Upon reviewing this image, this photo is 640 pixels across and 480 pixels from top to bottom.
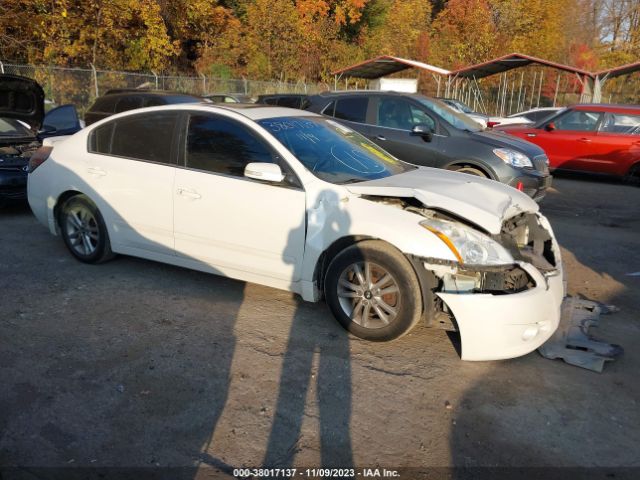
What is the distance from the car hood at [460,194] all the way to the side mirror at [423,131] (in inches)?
140

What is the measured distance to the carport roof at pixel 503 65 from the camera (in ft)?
75.0

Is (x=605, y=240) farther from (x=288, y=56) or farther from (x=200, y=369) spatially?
(x=288, y=56)

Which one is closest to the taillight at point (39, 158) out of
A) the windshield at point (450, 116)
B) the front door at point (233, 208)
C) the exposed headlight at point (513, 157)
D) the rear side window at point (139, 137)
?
the rear side window at point (139, 137)

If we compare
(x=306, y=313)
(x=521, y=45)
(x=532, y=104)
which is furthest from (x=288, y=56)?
(x=306, y=313)

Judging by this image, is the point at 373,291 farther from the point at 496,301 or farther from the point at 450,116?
the point at 450,116

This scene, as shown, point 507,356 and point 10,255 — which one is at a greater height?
point 507,356

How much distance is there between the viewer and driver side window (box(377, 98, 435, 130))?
28.2ft

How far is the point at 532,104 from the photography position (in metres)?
30.5

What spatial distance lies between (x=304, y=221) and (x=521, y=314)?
1.65 metres

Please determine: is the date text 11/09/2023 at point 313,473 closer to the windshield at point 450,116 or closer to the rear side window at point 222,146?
the rear side window at point 222,146

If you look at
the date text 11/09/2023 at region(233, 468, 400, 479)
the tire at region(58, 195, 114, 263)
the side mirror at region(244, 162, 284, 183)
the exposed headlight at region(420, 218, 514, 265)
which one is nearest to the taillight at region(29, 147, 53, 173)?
the tire at region(58, 195, 114, 263)

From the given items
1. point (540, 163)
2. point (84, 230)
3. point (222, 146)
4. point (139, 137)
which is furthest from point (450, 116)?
point (84, 230)

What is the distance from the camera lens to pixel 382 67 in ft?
96.2

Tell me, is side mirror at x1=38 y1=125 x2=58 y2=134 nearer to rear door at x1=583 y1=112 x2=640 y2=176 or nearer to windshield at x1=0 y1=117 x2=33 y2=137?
windshield at x1=0 y1=117 x2=33 y2=137
